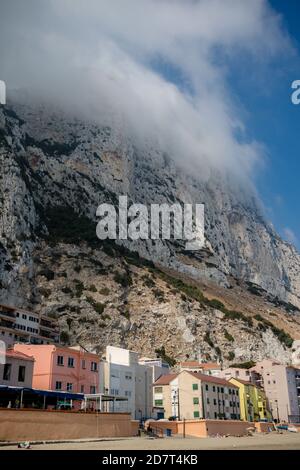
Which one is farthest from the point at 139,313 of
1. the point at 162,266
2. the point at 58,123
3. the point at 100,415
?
the point at 58,123

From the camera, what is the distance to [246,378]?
304ft

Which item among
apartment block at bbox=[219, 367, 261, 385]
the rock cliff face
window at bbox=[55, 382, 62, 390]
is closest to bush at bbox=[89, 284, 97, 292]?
the rock cliff face

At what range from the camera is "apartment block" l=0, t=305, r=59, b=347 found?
76.2 meters

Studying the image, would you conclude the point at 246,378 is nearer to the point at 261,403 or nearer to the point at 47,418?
the point at 261,403

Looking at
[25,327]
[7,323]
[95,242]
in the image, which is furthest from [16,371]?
[95,242]

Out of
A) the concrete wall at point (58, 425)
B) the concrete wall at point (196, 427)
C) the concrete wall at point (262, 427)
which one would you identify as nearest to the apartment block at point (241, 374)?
the concrete wall at point (262, 427)

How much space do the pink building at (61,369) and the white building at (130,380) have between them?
129 inches

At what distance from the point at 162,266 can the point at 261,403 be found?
183ft

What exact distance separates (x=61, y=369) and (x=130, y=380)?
1582 centimetres

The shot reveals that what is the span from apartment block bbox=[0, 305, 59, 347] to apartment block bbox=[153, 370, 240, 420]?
2199cm

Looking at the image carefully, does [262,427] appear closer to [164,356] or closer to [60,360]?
[164,356]

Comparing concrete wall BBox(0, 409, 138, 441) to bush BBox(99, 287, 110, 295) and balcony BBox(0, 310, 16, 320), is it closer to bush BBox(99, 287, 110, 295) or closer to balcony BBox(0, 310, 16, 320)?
balcony BBox(0, 310, 16, 320)

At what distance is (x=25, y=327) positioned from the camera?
81.8 m

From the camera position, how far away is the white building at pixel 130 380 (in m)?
66.1
